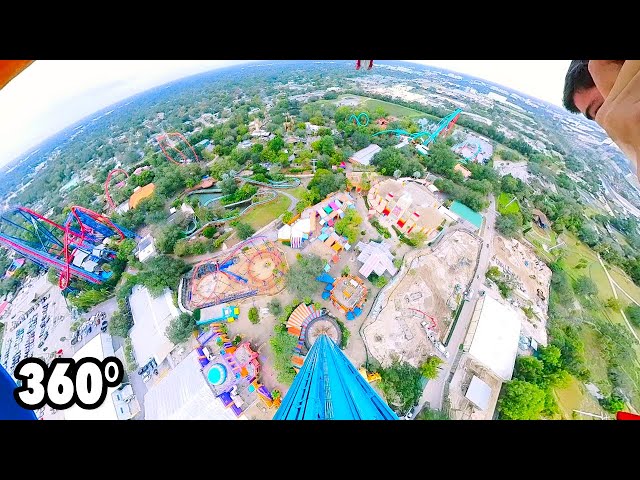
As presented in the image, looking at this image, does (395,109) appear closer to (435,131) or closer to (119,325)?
(435,131)

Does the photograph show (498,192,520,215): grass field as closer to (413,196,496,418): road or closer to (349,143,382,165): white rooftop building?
(413,196,496,418): road

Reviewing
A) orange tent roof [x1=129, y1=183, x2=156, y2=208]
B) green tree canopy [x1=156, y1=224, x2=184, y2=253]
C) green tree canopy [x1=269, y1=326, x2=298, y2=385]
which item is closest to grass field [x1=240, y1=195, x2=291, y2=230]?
green tree canopy [x1=156, y1=224, x2=184, y2=253]

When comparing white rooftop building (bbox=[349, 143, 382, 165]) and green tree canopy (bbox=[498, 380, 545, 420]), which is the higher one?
white rooftop building (bbox=[349, 143, 382, 165])

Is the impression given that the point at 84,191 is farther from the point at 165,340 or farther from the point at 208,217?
the point at 165,340

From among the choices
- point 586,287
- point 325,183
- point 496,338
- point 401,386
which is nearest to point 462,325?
point 496,338

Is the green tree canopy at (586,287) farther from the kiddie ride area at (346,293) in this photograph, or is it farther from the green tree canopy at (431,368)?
the kiddie ride area at (346,293)

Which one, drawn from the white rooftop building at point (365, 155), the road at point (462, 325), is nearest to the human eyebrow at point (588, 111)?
the road at point (462, 325)
